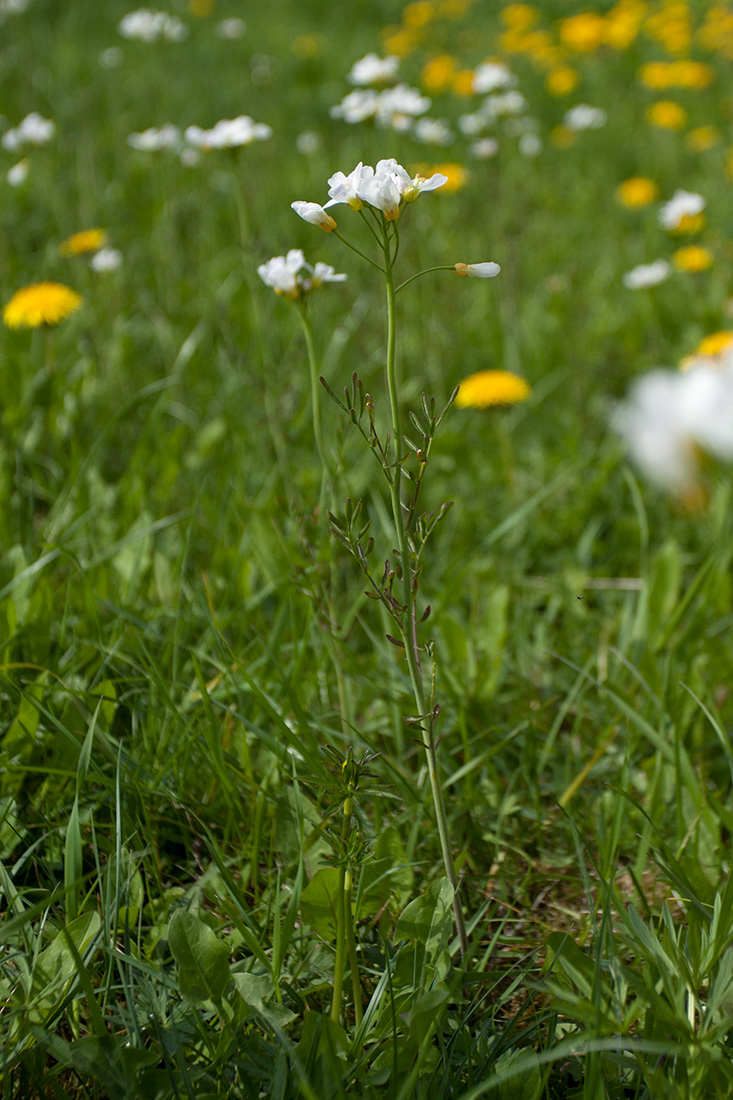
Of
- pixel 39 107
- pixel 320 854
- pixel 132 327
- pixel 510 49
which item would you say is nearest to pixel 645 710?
pixel 320 854

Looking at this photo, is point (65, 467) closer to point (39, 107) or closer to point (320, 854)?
point (320, 854)

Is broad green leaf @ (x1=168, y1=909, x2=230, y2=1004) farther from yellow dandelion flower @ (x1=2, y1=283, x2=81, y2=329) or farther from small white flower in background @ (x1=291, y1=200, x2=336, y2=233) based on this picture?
yellow dandelion flower @ (x1=2, y1=283, x2=81, y2=329)

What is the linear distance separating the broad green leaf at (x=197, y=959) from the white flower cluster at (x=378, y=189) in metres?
0.77

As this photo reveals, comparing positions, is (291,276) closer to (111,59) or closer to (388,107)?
(388,107)

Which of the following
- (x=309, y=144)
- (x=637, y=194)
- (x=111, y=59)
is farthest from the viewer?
(x=111, y=59)

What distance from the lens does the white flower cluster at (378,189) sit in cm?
84

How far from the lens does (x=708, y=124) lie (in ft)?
17.2

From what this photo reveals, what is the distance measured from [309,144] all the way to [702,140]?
2012 millimetres

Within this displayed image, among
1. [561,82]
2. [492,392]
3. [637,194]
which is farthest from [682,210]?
[561,82]

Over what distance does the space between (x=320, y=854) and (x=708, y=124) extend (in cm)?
541

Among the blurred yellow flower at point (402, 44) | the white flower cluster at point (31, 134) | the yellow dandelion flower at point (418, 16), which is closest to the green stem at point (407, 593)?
the white flower cluster at point (31, 134)

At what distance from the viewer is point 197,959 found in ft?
3.21

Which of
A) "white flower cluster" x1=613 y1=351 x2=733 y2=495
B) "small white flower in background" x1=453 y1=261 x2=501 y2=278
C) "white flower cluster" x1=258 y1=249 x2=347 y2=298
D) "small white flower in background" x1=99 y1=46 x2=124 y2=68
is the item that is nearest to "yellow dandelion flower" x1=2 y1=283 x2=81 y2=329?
"white flower cluster" x1=258 y1=249 x2=347 y2=298

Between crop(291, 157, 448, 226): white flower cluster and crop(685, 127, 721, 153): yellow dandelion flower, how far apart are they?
4.34 metres
